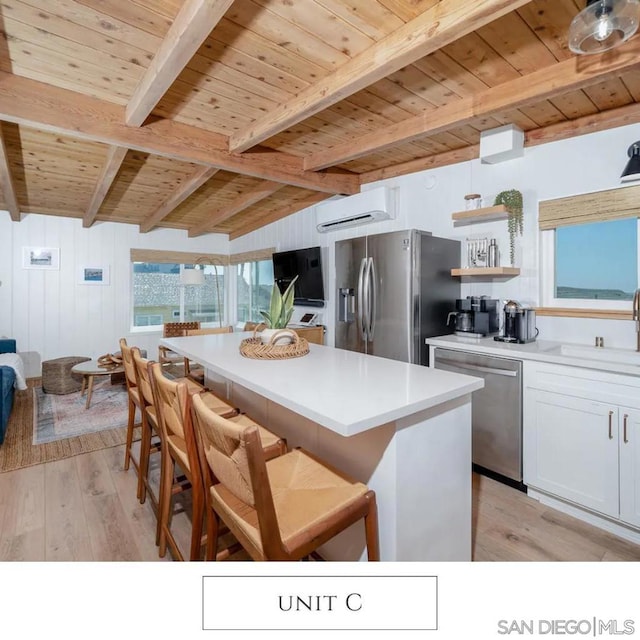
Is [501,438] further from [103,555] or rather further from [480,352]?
[103,555]

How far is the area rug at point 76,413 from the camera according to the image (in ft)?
10.8

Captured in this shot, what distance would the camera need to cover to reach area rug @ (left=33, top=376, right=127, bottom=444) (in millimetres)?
3305

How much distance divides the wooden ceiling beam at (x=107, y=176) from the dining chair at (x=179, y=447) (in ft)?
7.57

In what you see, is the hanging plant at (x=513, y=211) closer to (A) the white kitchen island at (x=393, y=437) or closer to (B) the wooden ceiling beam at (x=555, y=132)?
(B) the wooden ceiling beam at (x=555, y=132)

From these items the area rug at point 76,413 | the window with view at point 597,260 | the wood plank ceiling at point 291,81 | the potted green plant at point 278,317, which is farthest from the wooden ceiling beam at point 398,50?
the area rug at point 76,413

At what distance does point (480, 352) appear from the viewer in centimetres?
246

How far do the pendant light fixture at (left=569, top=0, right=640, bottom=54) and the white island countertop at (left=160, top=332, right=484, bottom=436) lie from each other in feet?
4.48

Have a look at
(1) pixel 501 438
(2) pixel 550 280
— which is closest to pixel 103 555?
(1) pixel 501 438

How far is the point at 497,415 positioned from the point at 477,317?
2.48 ft

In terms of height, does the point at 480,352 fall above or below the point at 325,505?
above

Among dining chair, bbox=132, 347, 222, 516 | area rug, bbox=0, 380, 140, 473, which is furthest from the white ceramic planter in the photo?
area rug, bbox=0, 380, 140, 473

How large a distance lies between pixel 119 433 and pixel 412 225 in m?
3.35

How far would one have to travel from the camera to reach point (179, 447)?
1.53 meters
